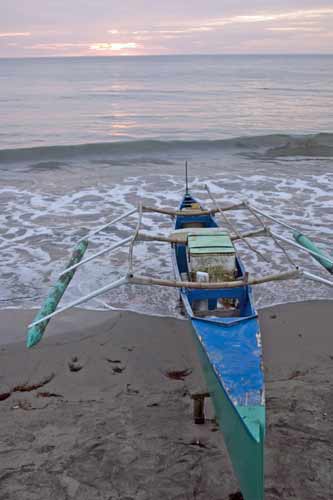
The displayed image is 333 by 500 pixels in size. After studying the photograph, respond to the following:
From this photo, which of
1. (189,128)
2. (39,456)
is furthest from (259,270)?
(189,128)

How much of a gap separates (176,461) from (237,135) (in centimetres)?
1942

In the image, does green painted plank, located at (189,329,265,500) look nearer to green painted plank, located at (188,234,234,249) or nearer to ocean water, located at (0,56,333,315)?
green painted plank, located at (188,234,234,249)

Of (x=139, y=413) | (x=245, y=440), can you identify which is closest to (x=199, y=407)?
(x=139, y=413)

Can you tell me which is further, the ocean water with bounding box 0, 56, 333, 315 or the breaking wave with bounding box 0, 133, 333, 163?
the breaking wave with bounding box 0, 133, 333, 163

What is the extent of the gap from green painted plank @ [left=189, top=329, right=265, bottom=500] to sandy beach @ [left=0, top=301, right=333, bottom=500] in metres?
0.38

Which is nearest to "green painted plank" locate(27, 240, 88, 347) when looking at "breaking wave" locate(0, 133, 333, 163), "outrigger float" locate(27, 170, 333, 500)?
"outrigger float" locate(27, 170, 333, 500)

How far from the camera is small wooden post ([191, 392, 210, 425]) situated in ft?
13.0

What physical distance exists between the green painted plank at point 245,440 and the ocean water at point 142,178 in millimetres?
2952

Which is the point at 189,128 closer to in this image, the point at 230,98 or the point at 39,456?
the point at 230,98

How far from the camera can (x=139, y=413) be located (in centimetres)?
423

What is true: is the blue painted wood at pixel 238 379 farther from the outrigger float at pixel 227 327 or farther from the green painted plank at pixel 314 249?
the green painted plank at pixel 314 249

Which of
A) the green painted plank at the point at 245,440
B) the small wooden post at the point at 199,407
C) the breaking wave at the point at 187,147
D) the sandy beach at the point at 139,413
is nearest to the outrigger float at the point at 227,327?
the green painted plank at the point at 245,440

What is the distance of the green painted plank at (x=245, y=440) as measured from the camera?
2.83m

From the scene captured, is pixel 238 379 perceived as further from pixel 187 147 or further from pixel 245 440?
pixel 187 147
